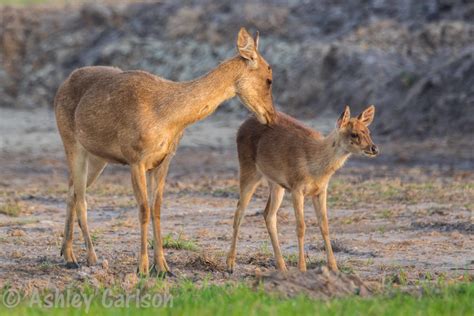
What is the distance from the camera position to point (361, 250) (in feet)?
42.4

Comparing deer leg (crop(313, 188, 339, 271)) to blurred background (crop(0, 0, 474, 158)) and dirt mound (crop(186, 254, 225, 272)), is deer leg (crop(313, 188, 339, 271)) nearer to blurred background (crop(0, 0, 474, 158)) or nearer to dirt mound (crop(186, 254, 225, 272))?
dirt mound (crop(186, 254, 225, 272))

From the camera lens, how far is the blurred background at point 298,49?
24141 millimetres

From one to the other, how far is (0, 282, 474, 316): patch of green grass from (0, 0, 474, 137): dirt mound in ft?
45.8

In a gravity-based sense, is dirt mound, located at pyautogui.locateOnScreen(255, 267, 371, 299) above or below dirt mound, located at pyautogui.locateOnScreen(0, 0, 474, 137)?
below

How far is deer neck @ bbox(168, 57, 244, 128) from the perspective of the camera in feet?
37.5

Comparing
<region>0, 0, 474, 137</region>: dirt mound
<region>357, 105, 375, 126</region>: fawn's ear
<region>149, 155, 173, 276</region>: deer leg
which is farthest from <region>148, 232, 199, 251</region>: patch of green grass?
<region>0, 0, 474, 137</region>: dirt mound

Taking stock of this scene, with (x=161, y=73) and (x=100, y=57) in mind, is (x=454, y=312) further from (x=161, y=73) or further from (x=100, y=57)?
(x=100, y=57)

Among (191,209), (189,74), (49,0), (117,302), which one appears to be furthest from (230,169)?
(49,0)

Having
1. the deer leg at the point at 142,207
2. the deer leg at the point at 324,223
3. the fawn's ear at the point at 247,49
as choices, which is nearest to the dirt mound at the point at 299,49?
the deer leg at the point at 324,223

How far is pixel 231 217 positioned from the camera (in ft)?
51.0

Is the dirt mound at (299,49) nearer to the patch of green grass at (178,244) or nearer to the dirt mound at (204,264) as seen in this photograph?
the patch of green grass at (178,244)

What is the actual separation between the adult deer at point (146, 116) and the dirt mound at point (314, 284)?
1.76 m
